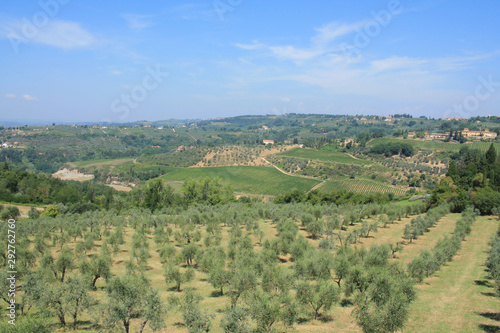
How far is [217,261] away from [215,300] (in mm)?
3467

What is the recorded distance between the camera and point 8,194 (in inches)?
2842

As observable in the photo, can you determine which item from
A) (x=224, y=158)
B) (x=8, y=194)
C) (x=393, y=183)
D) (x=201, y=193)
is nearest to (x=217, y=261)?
(x=201, y=193)

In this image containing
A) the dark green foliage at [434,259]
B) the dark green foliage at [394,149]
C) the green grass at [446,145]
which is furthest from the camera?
the dark green foliage at [394,149]

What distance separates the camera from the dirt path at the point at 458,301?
18.1 meters

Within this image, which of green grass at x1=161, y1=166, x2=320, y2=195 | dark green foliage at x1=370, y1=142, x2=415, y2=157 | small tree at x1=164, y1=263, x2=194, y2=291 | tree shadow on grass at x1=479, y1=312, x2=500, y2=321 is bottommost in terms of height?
green grass at x1=161, y1=166, x2=320, y2=195

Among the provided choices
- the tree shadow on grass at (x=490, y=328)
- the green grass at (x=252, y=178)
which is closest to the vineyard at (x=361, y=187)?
the green grass at (x=252, y=178)

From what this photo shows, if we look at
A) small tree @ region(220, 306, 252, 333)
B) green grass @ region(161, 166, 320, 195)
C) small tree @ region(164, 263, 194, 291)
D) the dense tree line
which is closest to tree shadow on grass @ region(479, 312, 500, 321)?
small tree @ region(220, 306, 252, 333)

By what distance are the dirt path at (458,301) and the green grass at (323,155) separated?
108 meters

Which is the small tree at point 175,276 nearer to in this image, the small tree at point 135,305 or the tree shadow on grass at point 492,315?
the small tree at point 135,305

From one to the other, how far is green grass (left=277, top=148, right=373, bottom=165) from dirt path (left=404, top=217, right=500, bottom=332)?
356 ft

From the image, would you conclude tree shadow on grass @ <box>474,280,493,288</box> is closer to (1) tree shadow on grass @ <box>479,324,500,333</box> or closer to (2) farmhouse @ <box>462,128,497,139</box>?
(1) tree shadow on grass @ <box>479,324,500,333</box>

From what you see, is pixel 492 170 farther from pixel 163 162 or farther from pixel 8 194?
pixel 163 162

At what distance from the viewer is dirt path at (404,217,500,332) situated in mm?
18062

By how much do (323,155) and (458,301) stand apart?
135228mm
